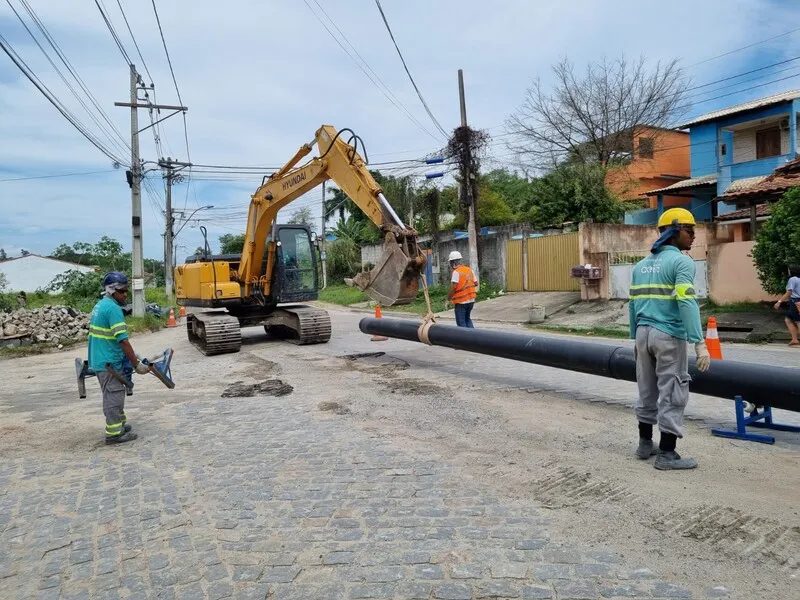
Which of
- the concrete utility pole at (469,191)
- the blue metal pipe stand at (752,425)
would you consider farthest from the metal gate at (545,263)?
the blue metal pipe stand at (752,425)

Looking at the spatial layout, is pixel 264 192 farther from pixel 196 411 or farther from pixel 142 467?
pixel 142 467

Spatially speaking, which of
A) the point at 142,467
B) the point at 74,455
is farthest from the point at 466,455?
the point at 74,455

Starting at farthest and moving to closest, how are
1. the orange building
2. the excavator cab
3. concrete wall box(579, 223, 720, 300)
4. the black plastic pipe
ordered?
the orange building, concrete wall box(579, 223, 720, 300), the excavator cab, the black plastic pipe

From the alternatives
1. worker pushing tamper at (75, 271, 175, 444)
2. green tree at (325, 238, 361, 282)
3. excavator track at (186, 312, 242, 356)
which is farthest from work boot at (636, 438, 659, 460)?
green tree at (325, 238, 361, 282)

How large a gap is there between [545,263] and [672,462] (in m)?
19.1

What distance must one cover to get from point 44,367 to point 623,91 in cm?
2773

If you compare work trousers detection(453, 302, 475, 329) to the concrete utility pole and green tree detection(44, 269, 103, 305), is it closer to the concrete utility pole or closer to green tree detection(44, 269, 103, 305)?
the concrete utility pole

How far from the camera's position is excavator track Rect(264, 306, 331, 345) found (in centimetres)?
1319

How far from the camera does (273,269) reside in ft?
43.9

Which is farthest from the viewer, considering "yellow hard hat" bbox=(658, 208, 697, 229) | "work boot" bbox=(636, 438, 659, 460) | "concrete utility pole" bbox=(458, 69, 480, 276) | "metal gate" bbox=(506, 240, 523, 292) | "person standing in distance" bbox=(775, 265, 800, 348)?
"metal gate" bbox=(506, 240, 523, 292)

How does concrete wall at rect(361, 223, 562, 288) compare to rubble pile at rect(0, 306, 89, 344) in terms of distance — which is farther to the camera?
concrete wall at rect(361, 223, 562, 288)

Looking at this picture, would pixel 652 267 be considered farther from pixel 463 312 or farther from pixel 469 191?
pixel 469 191

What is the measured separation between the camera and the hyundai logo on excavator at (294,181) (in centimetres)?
1175

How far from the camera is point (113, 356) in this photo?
588cm
